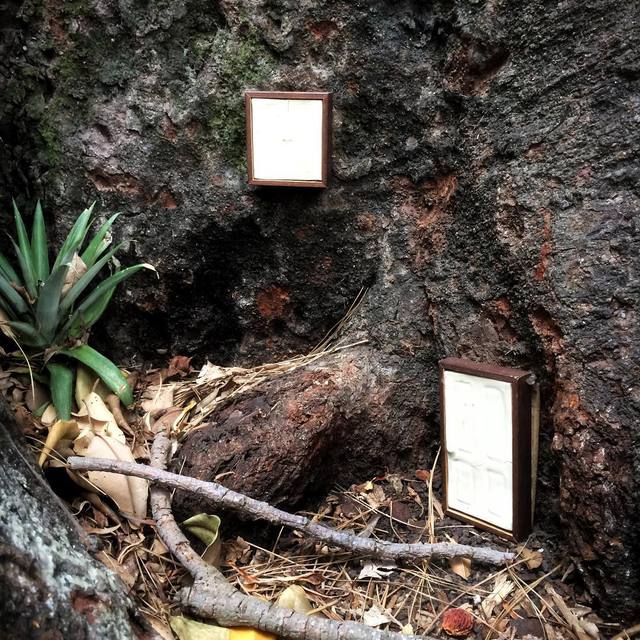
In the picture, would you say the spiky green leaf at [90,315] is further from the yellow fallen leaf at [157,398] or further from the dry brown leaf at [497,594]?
the dry brown leaf at [497,594]

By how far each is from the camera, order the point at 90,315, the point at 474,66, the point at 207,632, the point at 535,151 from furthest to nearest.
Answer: the point at 90,315, the point at 474,66, the point at 535,151, the point at 207,632

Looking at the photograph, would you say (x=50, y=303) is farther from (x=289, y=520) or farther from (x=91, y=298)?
(x=289, y=520)

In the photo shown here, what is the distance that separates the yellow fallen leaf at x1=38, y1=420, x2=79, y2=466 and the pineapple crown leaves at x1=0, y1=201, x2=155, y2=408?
79mm

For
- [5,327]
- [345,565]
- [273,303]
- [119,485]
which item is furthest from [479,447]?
[5,327]

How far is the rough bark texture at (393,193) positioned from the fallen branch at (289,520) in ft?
0.53

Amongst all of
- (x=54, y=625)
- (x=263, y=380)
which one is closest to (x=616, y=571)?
(x=263, y=380)

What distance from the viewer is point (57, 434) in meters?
1.79

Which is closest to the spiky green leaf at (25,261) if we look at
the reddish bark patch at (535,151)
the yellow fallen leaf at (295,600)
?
the yellow fallen leaf at (295,600)

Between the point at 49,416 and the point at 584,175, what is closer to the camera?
the point at 584,175

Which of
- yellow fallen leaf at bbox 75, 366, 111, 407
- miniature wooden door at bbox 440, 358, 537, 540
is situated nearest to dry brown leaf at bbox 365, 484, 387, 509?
miniature wooden door at bbox 440, 358, 537, 540

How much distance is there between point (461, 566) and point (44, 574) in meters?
1.11

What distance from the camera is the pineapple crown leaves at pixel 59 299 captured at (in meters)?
1.94

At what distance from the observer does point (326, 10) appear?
2014 mm

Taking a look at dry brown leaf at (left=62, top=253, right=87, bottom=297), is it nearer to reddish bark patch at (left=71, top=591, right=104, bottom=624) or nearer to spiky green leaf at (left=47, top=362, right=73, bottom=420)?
spiky green leaf at (left=47, top=362, right=73, bottom=420)
